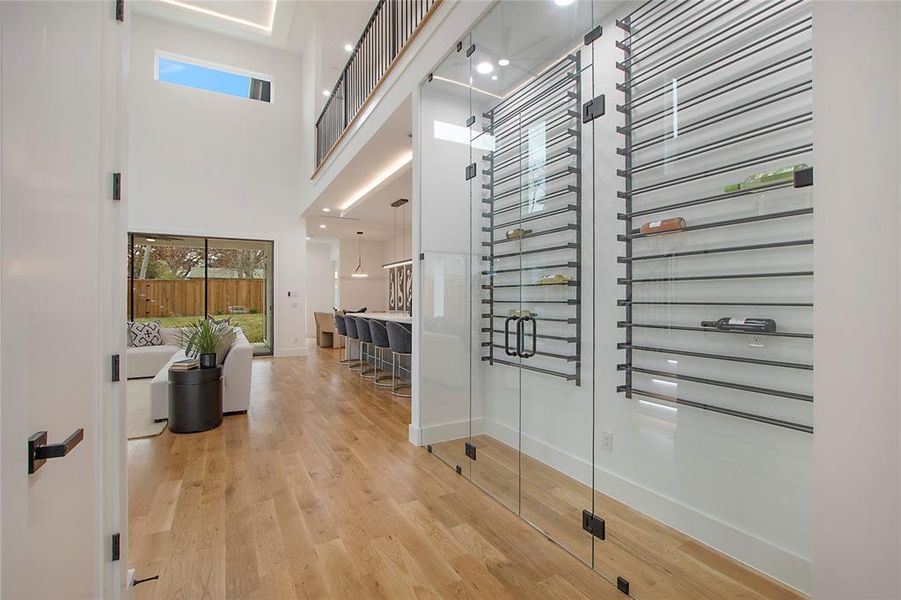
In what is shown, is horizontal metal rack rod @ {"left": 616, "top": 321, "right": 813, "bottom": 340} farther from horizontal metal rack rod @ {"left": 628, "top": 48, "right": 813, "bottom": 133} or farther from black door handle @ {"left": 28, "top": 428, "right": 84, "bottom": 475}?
black door handle @ {"left": 28, "top": 428, "right": 84, "bottom": 475}

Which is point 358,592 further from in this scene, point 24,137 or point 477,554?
point 24,137

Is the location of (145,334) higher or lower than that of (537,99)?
lower

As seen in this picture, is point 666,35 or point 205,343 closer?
point 666,35

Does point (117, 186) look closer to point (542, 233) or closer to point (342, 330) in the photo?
point (542, 233)

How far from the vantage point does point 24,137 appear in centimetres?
90

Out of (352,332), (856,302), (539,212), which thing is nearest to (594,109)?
(539,212)

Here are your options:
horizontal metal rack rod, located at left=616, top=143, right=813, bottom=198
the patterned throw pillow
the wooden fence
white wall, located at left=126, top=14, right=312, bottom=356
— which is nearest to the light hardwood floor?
horizontal metal rack rod, located at left=616, top=143, right=813, bottom=198

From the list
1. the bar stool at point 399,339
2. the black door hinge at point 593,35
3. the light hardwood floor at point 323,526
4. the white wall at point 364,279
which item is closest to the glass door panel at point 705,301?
the black door hinge at point 593,35

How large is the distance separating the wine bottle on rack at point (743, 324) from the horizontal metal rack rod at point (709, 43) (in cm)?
130

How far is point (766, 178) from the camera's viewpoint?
72.5 inches

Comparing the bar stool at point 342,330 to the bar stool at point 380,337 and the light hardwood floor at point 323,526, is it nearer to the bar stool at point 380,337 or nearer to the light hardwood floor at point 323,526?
the bar stool at point 380,337

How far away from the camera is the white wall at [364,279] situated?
11.8m

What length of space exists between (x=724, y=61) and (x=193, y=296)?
890 centimetres

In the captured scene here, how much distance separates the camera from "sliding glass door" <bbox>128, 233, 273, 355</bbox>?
25.8ft
